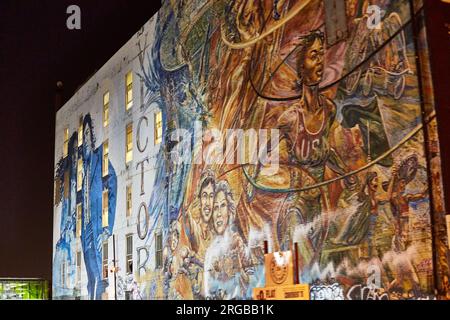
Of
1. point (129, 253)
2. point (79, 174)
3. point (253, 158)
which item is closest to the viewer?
point (253, 158)

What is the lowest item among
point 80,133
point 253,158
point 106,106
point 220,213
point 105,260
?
point 105,260

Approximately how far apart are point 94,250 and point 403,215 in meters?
4.06

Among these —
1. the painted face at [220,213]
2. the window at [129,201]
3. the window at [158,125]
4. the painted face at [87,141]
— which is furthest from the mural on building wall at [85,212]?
the painted face at [220,213]

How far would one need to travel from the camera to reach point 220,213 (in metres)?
7.63

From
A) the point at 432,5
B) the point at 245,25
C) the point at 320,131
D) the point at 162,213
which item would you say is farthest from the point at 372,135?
the point at 162,213

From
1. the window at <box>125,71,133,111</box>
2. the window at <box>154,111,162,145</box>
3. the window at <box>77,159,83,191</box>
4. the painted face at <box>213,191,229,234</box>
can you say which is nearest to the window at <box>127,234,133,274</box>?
the window at <box>77,159,83,191</box>

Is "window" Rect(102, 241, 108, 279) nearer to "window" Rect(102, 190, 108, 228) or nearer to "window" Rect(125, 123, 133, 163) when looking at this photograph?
"window" Rect(102, 190, 108, 228)

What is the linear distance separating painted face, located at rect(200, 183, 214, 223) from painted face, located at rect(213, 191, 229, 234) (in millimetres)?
95

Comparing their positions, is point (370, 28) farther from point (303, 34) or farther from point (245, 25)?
point (245, 25)

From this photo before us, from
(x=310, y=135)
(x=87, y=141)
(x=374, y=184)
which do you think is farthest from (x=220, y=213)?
(x=374, y=184)

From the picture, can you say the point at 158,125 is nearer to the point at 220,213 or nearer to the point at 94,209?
the point at 94,209

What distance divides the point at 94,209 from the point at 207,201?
4.93 ft

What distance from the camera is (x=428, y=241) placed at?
4953mm

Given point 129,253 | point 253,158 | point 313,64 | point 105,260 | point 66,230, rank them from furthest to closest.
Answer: point 129,253 → point 105,260 → point 66,230 → point 253,158 → point 313,64
